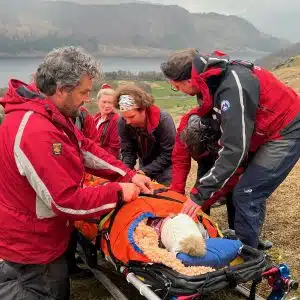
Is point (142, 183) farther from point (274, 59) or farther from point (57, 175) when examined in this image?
point (274, 59)

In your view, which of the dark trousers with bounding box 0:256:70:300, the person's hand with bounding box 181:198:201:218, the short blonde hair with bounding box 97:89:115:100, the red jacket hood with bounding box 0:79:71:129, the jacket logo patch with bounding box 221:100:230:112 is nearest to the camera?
the red jacket hood with bounding box 0:79:71:129

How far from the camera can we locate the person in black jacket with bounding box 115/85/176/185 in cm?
590

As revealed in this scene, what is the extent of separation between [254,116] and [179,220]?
1.26 metres

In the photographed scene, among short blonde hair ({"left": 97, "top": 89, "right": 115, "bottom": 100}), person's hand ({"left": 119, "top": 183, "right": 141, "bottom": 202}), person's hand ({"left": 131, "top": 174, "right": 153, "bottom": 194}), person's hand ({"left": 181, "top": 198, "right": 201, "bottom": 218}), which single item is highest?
short blonde hair ({"left": 97, "top": 89, "right": 115, "bottom": 100})

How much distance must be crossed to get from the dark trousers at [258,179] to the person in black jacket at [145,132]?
1769mm

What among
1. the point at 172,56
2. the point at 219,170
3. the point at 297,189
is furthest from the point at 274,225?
the point at 172,56

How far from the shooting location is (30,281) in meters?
3.95

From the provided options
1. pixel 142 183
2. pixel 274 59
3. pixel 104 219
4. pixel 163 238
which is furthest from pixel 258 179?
pixel 274 59

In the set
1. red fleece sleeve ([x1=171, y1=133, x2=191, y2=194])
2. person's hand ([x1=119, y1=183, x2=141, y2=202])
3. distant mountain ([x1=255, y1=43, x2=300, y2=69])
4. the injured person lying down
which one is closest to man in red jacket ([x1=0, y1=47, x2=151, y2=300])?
person's hand ([x1=119, y1=183, x2=141, y2=202])

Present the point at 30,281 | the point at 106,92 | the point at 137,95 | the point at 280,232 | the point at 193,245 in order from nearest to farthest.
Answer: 1. the point at 193,245
2. the point at 30,281
3. the point at 137,95
4. the point at 280,232
5. the point at 106,92

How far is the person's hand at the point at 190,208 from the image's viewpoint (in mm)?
4129

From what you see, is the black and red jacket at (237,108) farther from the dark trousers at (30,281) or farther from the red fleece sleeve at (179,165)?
the dark trousers at (30,281)

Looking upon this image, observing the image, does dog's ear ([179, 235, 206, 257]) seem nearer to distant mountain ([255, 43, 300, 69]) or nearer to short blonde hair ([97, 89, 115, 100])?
short blonde hair ([97, 89, 115, 100])

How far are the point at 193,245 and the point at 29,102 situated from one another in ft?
5.64
